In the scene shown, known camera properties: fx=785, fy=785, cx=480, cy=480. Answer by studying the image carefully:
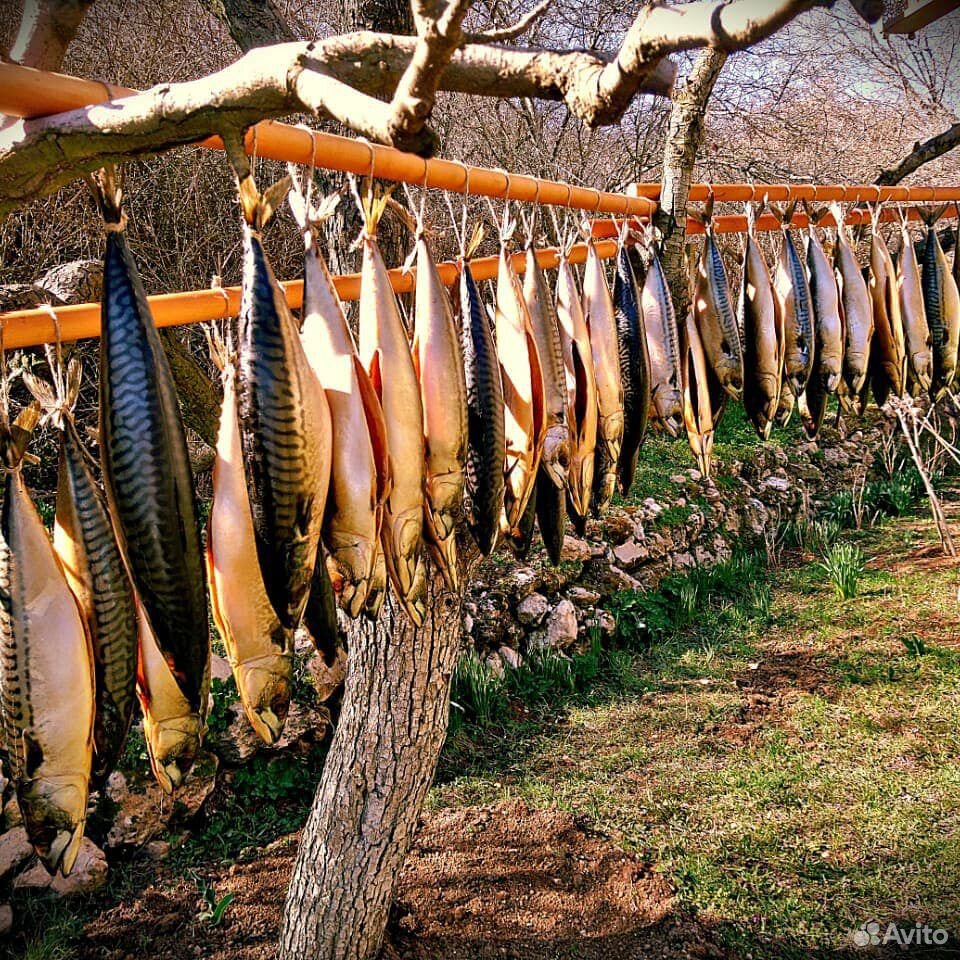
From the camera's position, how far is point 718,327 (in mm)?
2482

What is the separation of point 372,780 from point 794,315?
229 cm

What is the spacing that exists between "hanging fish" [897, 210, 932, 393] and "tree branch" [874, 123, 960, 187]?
72.9 inches

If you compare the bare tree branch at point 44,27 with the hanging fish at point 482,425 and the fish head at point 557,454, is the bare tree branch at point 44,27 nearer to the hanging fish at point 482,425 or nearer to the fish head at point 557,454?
the hanging fish at point 482,425

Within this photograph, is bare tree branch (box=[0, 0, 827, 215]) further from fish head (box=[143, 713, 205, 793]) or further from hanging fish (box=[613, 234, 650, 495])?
hanging fish (box=[613, 234, 650, 495])

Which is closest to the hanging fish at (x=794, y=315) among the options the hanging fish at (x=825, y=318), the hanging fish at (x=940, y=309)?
the hanging fish at (x=825, y=318)

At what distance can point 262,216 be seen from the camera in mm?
1327

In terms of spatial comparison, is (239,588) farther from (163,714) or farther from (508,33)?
(508,33)

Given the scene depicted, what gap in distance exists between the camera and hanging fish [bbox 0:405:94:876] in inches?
47.1

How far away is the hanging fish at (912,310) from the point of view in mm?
3035

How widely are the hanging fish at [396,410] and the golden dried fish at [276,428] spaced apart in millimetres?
203

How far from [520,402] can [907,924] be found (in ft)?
9.96

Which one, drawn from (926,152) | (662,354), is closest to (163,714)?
(662,354)

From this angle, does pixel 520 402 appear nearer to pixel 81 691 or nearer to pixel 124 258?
pixel 124 258

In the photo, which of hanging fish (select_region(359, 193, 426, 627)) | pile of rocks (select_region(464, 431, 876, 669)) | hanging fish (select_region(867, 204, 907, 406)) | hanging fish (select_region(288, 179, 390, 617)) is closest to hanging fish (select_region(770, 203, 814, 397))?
hanging fish (select_region(867, 204, 907, 406))
